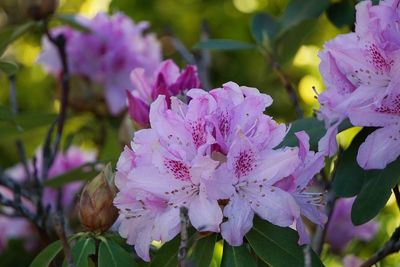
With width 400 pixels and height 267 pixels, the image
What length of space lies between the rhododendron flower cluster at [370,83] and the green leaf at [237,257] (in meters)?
0.17

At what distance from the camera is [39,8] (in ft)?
5.93

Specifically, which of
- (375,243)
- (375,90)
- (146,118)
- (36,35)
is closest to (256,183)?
(375,90)

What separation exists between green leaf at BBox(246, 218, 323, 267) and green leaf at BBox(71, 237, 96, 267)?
207 millimetres

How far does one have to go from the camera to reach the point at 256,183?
1014 millimetres

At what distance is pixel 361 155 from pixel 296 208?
14cm

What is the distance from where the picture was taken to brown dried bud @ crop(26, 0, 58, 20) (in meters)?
1.81

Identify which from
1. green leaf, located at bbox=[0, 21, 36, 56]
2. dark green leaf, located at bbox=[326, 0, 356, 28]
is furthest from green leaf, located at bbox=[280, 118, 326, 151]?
green leaf, located at bbox=[0, 21, 36, 56]

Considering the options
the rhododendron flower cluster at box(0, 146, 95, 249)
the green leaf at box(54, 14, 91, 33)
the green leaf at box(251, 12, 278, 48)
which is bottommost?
the rhododendron flower cluster at box(0, 146, 95, 249)

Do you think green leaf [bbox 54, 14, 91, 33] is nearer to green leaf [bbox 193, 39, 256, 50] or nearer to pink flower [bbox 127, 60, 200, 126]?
green leaf [bbox 193, 39, 256, 50]

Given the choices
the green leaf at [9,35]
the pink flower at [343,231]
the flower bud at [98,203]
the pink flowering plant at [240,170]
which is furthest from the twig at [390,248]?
the green leaf at [9,35]

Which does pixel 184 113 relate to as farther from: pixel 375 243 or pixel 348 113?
pixel 375 243

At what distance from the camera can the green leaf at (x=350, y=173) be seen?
117 centimetres

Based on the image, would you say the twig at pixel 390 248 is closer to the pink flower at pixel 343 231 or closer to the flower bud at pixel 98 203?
the flower bud at pixel 98 203

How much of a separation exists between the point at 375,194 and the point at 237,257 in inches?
8.3
